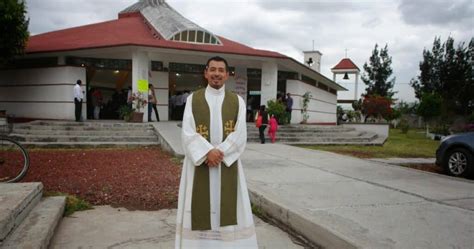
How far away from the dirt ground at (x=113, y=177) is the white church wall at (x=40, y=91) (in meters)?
7.10

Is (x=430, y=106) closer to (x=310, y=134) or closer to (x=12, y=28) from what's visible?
(x=310, y=134)

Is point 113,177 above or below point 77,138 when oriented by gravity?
below

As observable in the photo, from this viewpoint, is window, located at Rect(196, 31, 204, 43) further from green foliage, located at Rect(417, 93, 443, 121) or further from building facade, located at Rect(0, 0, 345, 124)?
green foliage, located at Rect(417, 93, 443, 121)

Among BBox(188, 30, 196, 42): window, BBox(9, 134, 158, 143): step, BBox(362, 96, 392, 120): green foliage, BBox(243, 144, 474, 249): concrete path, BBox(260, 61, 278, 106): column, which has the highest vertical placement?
BBox(188, 30, 196, 42): window

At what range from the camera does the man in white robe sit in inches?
117

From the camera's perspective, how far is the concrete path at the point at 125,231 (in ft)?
11.8

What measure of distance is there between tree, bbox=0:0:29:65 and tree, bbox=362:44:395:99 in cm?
4440

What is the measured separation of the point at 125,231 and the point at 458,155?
707 centimetres

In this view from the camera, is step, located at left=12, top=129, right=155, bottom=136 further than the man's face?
Yes

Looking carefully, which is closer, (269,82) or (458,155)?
(458,155)

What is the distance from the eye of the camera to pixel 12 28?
13.5 metres

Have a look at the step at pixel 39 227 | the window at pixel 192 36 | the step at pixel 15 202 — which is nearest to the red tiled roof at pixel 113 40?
the window at pixel 192 36

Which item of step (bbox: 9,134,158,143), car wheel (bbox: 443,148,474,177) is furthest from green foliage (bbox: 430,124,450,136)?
step (bbox: 9,134,158,143)

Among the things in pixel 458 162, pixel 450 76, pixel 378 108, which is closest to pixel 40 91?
pixel 458 162
